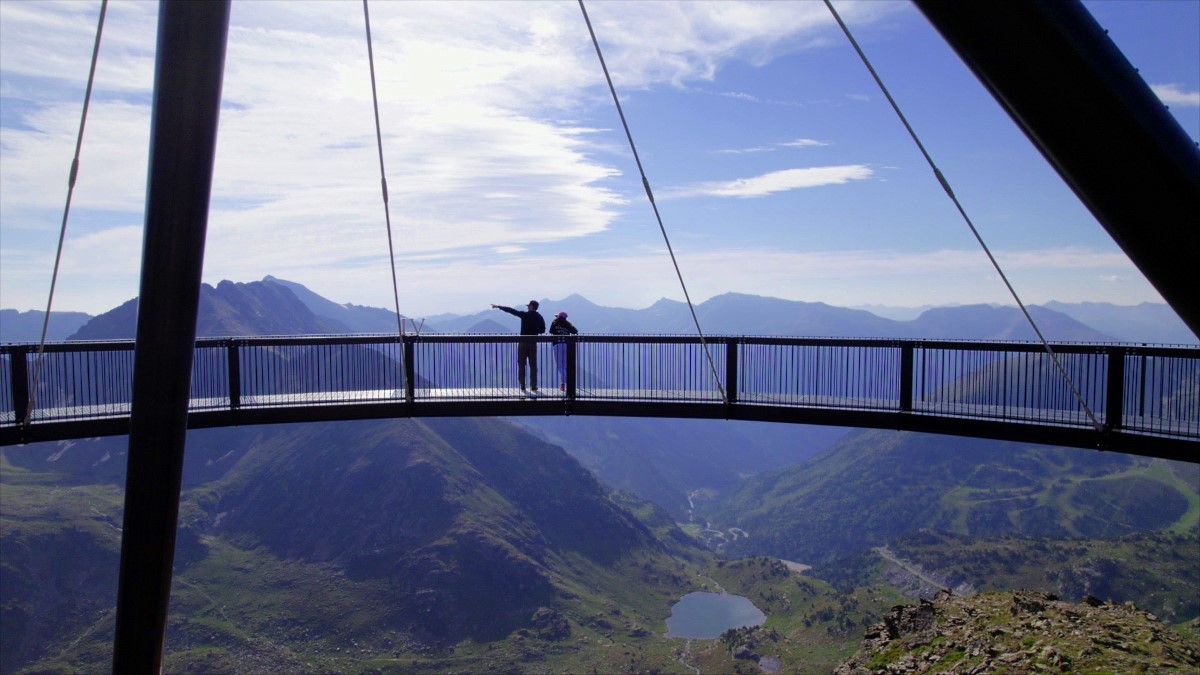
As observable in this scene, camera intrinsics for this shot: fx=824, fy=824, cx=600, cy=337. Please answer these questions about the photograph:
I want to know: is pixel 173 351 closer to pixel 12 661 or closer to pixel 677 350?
pixel 677 350

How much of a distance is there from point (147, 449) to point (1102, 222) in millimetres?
A: 5993

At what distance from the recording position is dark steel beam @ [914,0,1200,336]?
250 cm

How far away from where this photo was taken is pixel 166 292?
5648 millimetres

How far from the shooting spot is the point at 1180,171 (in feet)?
8.13

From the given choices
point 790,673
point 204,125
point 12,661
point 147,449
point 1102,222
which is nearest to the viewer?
point 1102,222

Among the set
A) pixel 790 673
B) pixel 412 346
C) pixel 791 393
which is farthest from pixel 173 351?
pixel 790 673

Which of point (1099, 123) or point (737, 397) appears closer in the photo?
point (1099, 123)

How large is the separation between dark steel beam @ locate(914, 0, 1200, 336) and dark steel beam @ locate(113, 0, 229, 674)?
15.6 feet

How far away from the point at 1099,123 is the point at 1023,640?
22672 mm

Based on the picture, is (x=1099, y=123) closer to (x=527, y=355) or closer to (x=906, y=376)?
(x=906, y=376)

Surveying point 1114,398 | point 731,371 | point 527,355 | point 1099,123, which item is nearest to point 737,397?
point 731,371

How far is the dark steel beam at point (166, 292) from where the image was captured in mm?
5484

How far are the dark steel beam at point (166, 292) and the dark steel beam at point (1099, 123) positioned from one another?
4.75m

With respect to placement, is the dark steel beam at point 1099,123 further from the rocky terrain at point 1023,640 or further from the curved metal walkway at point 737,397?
the rocky terrain at point 1023,640
